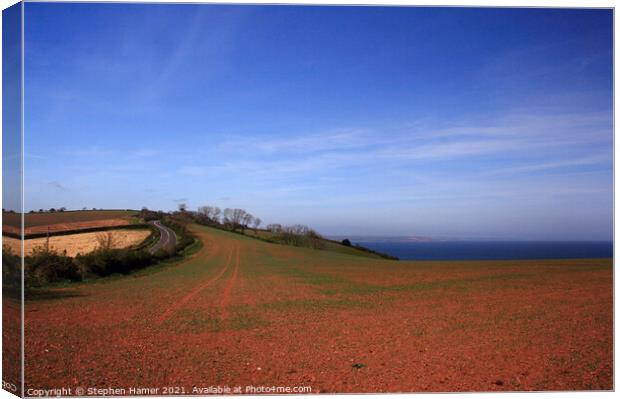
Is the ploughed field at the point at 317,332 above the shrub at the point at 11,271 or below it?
below

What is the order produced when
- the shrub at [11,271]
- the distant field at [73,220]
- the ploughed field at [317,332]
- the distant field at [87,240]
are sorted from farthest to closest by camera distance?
the distant field at [87,240]
the distant field at [73,220]
the shrub at [11,271]
the ploughed field at [317,332]

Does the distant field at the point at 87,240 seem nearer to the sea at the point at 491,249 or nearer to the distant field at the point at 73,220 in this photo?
the distant field at the point at 73,220

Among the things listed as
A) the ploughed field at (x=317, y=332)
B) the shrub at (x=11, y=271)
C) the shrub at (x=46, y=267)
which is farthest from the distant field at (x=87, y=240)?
the shrub at (x=11, y=271)

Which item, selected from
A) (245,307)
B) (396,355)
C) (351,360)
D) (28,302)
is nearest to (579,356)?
(396,355)

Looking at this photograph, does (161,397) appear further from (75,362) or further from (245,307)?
(245,307)

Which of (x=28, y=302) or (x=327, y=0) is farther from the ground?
(x=327, y=0)

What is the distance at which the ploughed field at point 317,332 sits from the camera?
4.98m

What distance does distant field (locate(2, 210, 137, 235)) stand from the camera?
20.5 ft

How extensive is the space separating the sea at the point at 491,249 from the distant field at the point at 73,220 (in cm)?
441

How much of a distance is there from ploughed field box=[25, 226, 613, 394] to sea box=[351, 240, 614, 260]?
0.90 metres

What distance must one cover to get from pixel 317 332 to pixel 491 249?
12.0 feet

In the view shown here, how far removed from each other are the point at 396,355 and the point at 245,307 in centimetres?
309

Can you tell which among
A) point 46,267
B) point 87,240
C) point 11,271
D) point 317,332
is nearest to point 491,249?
point 317,332

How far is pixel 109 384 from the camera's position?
4.92m
